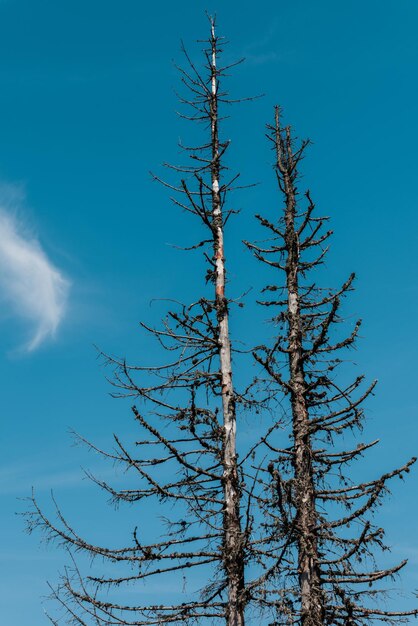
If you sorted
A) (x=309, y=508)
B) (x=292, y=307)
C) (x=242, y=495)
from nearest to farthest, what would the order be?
(x=242, y=495) → (x=309, y=508) → (x=292, y=307)

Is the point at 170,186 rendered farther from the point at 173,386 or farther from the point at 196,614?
the point at 196,614

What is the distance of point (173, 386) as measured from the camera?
12875 millimetres

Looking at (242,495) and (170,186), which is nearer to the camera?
(242,495)

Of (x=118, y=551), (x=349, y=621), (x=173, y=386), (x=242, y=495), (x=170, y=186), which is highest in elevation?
(x=170, y=186)

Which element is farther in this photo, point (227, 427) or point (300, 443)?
point (300, 443)

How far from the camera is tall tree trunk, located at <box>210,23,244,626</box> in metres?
11.0

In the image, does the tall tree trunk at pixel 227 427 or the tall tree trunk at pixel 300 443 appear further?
the tall tree trunk at pixel 300 443

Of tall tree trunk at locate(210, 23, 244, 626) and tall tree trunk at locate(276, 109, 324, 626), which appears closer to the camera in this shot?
tall tree trunk at locate(210, 23, 244, 626)

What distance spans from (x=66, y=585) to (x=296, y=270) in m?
7.81

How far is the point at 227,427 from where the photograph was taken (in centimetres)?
1236

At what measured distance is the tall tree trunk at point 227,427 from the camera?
36.1 feet

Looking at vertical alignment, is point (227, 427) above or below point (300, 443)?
below

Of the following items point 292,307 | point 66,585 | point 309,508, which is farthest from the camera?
point 292,307

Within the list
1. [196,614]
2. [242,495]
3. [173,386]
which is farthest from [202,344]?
[196,614]
